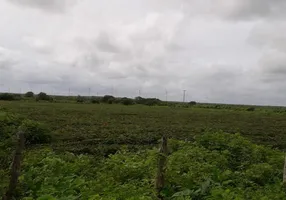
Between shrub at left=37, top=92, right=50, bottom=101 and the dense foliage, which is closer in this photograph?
the dense foliage

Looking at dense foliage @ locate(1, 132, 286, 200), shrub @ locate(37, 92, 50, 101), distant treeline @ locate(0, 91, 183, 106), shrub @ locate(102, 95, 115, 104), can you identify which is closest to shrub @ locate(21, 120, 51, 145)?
dense foliage @ locate(1, 132, 286, 200)

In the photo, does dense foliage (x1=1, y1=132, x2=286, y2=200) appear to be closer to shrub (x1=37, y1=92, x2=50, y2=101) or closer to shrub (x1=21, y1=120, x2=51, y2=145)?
shrub (x1=21, y1=120, x2=51, y2=145)

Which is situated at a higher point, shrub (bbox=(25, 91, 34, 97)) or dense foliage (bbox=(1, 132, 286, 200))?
shrub (bbox=(25, 91, 34, 97))

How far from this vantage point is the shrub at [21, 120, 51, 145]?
17.3m

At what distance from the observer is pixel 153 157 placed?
26.6 ft

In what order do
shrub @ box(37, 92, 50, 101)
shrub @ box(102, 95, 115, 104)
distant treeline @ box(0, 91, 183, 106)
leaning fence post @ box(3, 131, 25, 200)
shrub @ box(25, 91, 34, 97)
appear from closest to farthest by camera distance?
leaning fence post @ box(3, 131, 25, 200) → distant treeline @ box(0, 91, 183, 106) → shrub @ box(37, 92, 50, 101) → shrub @ box(102, 95, 115, 104) → shrub @ box(25, 91, 34, 97)

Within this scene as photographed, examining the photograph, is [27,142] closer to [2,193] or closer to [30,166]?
[30,166]

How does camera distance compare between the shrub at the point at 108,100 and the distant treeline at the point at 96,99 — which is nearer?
the distant treeline at the point at 96,99

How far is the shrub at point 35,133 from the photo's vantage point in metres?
17.3

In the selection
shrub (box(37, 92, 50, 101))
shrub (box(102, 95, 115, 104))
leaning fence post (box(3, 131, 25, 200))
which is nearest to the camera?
leaning fence post (box(3, 131, 25, 200))

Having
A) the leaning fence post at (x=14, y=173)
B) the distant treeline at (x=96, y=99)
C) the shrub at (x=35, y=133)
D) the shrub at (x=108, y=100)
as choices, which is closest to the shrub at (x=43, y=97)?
the distant treeline at (x=96, y=99)

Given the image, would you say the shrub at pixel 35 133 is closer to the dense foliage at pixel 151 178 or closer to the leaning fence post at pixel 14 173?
the dense foliage at pixel 151 178

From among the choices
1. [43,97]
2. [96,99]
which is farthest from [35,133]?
[96,99]

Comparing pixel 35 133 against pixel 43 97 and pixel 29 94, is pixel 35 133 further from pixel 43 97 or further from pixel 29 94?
pixel 29 94
